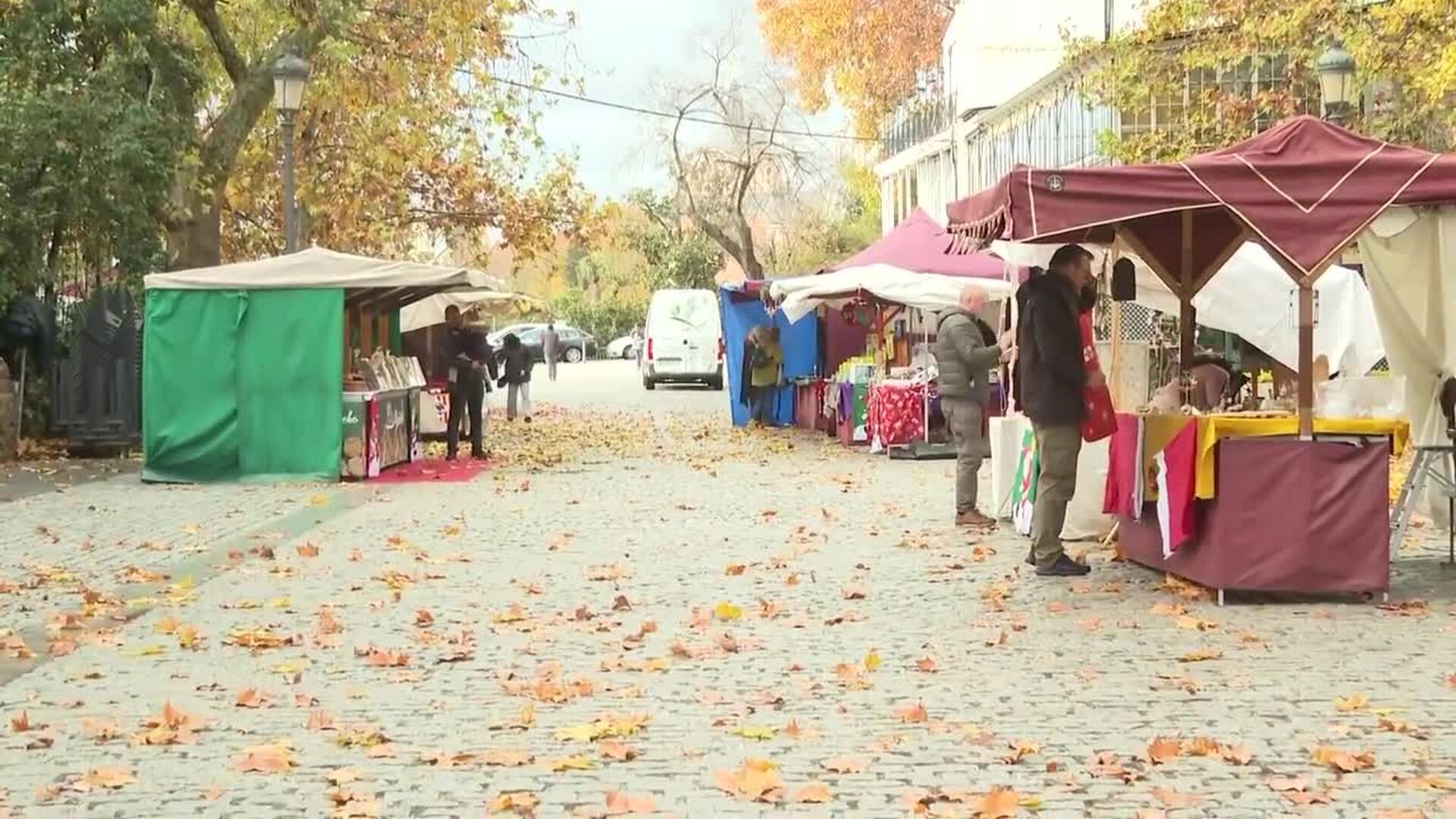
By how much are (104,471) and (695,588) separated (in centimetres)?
1100

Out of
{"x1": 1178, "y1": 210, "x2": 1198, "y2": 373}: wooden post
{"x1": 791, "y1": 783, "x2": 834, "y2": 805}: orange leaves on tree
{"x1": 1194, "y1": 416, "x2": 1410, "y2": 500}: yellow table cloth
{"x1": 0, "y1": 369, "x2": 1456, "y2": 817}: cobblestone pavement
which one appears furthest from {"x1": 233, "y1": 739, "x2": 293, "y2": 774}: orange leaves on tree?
{"x1": 1178, "y1": 210, "x2": 1198, "y2": 373}: wooden post

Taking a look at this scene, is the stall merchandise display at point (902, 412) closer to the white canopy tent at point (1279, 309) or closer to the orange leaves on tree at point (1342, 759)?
the white canopy tent at point (1279, 309)

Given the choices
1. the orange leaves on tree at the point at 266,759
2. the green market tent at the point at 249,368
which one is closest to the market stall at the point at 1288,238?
the orange leaves on tree at the point at 266,759

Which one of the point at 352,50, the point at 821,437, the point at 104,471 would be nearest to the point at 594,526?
the point at 104,471

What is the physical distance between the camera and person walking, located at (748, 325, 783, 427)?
2823 cm

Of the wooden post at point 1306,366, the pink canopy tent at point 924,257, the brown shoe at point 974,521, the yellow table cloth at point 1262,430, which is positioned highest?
the pink canopy tent at point 924,257

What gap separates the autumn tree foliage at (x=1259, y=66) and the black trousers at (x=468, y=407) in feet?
29.6

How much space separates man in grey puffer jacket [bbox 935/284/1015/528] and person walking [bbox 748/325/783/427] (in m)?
13.5

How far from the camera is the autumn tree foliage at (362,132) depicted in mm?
24812

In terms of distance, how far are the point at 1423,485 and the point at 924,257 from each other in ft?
39.2

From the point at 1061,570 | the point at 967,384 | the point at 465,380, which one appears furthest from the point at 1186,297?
the point at 465,380

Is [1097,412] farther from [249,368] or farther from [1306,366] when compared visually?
[249,368]

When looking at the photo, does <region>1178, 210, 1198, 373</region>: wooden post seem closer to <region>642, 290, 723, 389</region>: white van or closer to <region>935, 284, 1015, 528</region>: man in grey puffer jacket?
<region>935, 284, 1015, 528</region>: man in grey puffer jacket

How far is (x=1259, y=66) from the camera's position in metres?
26.3
